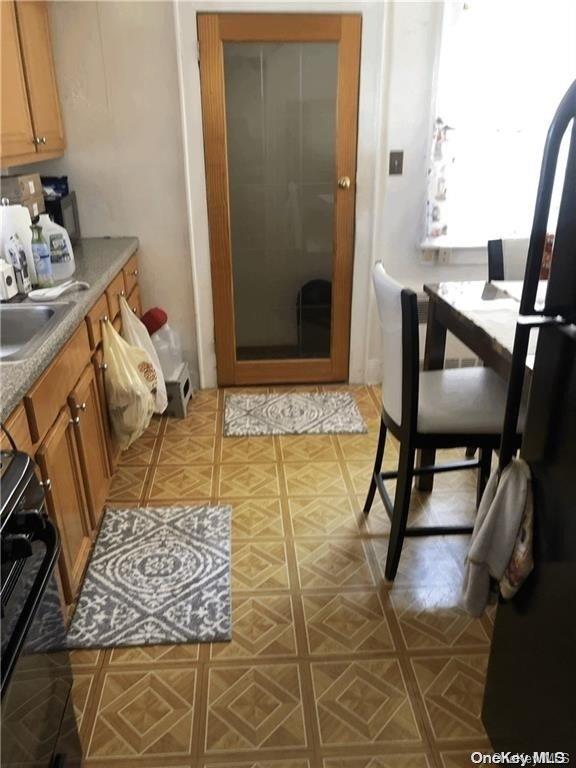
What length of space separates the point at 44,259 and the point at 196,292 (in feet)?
3.77

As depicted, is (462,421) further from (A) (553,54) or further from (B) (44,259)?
(A) (553,54)

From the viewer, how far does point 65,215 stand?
114 inches

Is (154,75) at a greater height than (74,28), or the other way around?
(74,28)

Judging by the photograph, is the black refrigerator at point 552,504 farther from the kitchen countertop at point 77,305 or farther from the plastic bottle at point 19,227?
the plastic bottle at point 19,227

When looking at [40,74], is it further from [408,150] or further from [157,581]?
[157,581]

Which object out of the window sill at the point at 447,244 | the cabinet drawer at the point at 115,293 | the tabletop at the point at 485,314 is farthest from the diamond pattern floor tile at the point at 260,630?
the window sill at the point at 447,244

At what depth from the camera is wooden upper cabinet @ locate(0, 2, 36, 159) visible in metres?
2.25

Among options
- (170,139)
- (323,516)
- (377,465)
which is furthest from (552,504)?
(170,139)

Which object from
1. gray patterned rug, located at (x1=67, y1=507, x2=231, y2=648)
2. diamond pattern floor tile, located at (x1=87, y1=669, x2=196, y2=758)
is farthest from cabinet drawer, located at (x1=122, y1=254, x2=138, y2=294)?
diamond pattern floor tile, located at (x1=87, y1=669, x2=196, y2=758)

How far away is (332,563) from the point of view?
2.13 metres

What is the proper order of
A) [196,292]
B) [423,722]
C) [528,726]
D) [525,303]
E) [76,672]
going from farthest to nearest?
[196,292] < [76,672] < [423,722] < [528,726] < [525,303]

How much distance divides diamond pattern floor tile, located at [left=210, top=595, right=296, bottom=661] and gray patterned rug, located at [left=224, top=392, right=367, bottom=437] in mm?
1175

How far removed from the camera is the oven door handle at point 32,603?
935mm

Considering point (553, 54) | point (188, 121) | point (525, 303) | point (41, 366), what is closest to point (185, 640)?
point (41, 366)
